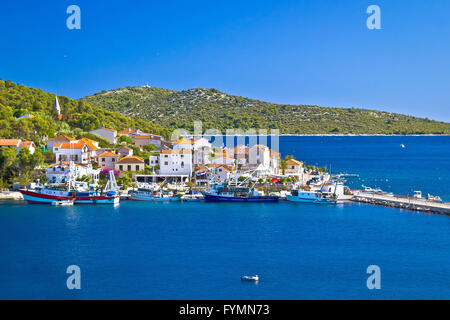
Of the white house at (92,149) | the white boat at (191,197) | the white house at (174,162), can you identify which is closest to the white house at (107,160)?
the white house at (92,149)

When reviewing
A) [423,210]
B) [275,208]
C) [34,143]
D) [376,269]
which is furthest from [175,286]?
[34,143]

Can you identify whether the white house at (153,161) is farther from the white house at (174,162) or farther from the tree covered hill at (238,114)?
the tree covered hill at (238,114)

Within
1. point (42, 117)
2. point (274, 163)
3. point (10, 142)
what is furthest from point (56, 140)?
point (274, 163)

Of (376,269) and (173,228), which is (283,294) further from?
(173,228)

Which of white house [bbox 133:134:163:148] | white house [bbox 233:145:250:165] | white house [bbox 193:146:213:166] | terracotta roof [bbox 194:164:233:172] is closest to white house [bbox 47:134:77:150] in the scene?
white house [bbox 133:134:163:148]

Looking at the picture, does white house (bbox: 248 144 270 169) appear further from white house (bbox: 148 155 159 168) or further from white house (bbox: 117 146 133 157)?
white house (bbox: 117 146 133 157)

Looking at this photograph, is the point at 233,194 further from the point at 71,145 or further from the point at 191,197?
the point at 71,145

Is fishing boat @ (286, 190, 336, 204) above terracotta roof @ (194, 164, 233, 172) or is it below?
below
